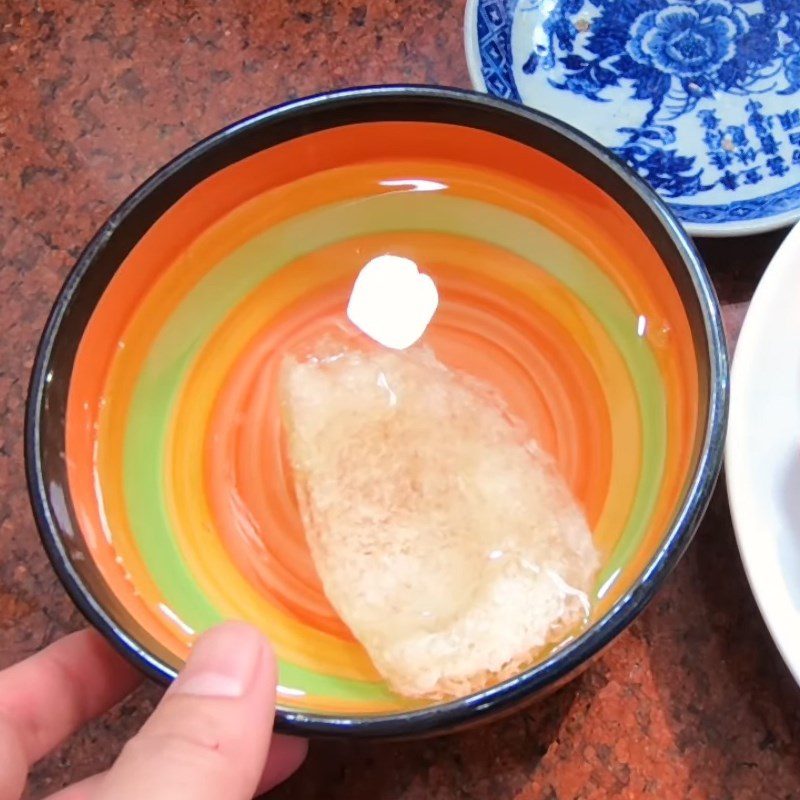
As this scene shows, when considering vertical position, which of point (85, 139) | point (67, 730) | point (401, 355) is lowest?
point (67, 730)

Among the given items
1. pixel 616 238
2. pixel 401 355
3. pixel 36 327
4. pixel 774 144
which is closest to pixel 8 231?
pixel 36 327

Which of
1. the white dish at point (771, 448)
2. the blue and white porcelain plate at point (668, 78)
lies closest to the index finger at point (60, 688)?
the white dish at point (771, 448)

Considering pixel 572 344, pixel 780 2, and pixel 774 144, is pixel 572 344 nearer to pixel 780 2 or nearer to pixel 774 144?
pixel 774 144

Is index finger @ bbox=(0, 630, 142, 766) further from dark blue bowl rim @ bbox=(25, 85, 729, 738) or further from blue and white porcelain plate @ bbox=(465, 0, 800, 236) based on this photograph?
blue and white porcelain plate @ bbox=(465, 0, 800, 236)

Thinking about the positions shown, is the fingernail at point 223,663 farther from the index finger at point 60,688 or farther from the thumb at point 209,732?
the index finger at point 60,688

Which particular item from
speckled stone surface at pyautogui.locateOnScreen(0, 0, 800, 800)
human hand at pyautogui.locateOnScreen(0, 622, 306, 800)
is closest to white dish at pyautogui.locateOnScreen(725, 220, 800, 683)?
speckled stone surface at pyautogui.locateOnScreen(0, 0, 800, 800)
